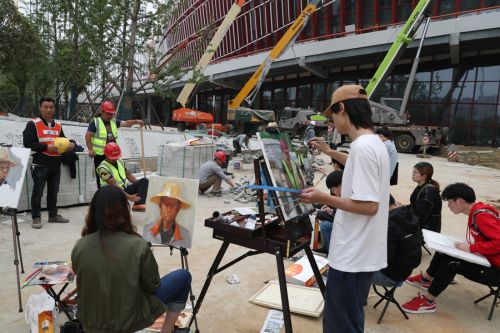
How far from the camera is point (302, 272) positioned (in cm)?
426

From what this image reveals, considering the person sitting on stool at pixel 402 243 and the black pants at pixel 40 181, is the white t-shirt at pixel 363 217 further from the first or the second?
the black pants at pixel 40 181

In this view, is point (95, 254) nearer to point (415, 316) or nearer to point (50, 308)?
point (50, 308)

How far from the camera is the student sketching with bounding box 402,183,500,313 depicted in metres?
3.42

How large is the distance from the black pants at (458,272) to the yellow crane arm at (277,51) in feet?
67.9

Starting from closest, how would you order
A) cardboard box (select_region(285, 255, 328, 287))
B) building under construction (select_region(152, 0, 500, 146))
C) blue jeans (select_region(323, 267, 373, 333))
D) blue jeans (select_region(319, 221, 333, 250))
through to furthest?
blue jeans (select_region(323, 267, 373, 333))
cardboard box (select_region(285, 255, 328, 287))
blue jeans (select_region(319, 221, 333, 250))
building under construction (select_region(152, 0, 500, 146))

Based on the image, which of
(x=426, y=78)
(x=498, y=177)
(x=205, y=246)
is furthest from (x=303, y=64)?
(x=205, y=246)

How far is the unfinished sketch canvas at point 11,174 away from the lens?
142 inches

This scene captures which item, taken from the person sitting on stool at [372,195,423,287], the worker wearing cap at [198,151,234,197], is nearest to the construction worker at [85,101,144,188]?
the worker wearing cap at [198,151,234,197]

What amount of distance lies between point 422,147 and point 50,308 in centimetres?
2023

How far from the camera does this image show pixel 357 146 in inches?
80.0

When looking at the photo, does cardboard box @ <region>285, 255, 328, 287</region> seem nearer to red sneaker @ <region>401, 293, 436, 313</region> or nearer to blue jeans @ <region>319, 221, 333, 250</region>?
blue jeans @ <region>319, 221, 333, 250</region>

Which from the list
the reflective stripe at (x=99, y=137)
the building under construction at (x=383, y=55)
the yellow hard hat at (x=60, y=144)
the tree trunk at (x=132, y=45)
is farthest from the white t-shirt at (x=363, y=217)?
the building under construction at (x=383, y=55)

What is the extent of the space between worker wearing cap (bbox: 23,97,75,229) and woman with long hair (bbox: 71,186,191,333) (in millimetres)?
3893

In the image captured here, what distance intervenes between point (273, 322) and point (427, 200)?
243cm
